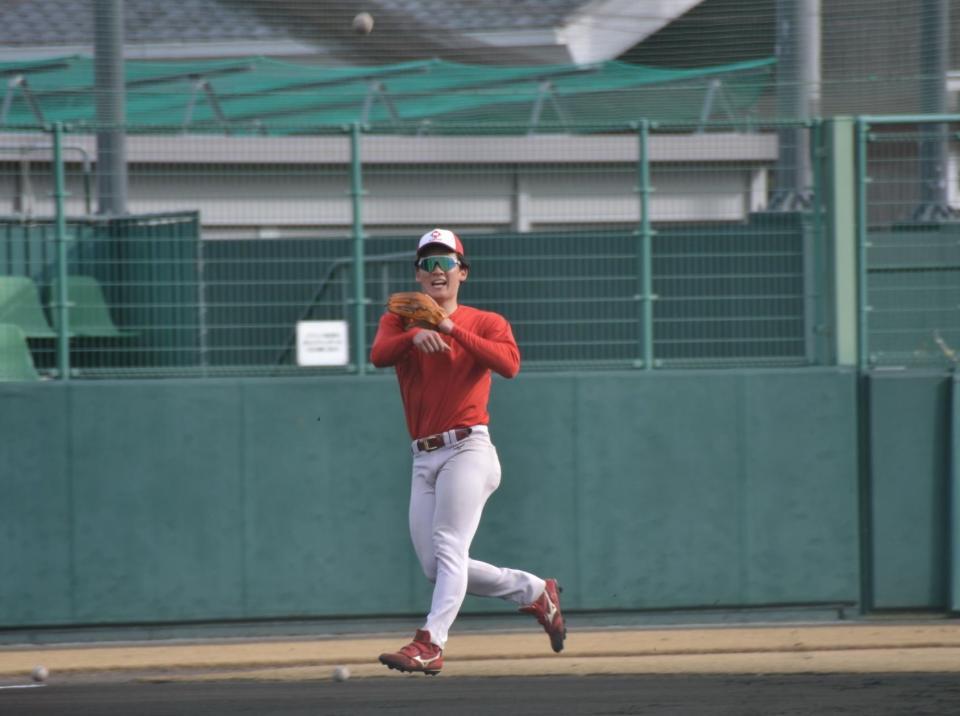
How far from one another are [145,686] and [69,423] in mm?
1831

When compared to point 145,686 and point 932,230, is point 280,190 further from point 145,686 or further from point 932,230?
point 932,230

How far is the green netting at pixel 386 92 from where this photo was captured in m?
13.0

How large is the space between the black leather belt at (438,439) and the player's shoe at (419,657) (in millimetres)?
820

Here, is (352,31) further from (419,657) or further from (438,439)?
(419,657)

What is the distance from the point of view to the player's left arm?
6.80 metres

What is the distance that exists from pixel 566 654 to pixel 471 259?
8.18ft

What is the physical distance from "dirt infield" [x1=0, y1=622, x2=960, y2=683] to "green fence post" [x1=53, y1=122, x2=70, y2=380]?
5.38 feet

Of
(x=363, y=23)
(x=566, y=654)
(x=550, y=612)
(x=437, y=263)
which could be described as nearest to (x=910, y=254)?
(x=566, y=654)

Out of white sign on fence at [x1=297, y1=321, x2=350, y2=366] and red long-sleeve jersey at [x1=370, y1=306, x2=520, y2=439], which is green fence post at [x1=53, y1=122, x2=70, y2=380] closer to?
white sign on fence at [x1=297, y1=321, x2=350, y2=366]

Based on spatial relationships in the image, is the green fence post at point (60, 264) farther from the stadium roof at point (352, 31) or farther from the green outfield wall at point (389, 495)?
the stadium roof at point (352, 31)

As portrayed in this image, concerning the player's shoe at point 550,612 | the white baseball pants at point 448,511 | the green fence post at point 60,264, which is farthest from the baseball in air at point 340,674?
the green fence post at point 60,264

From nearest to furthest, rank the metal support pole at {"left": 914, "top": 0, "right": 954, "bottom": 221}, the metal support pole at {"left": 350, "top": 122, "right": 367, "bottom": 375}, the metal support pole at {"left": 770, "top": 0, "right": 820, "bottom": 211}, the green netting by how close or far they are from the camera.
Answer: the metal support pole at {"left": 350, "top": 122, "right": 367, "bottom": 375}
the metal support pole at {"left": 914, "top": 0, "right": 954, "bottom": 221}
the metal support pole at {"left": 770, "top": 0, "right": 820, "bottom": 211}
the green netting

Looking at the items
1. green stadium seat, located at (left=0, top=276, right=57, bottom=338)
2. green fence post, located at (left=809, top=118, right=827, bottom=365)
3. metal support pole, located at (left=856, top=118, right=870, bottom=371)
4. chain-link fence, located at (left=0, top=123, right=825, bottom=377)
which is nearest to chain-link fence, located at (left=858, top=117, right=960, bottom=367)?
metal support pole, located at (left=856, top=118, right=870, bottom=371)

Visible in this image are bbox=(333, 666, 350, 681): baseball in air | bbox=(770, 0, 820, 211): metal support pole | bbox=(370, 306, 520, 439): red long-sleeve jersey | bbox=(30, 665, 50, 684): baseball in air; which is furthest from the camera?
bbox=(770, 0, 820, 211): metal support pole
